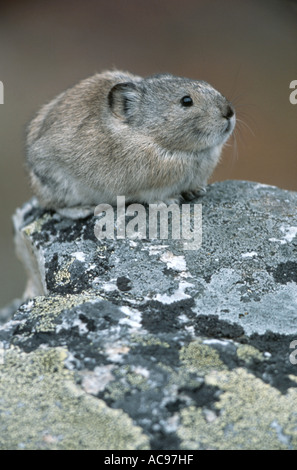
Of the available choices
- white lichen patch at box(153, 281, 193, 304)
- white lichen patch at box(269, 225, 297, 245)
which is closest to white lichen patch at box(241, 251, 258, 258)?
white lichen patch at box(269, 225, 297, 245)

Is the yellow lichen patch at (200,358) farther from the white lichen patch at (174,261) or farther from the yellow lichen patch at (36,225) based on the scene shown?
the yellow lichen patch at (36,225)

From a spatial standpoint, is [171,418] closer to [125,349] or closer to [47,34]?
[125,349]

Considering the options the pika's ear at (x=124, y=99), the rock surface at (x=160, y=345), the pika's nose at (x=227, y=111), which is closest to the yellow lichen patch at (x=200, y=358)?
the rock surface at (x=160, y=345)

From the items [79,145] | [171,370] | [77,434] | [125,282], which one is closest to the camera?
[77,434]

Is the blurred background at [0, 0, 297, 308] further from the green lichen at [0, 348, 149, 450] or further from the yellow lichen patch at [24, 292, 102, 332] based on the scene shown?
the green lichen at [0, 348, 149, 450]

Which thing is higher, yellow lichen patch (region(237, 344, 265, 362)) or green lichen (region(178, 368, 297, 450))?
yellow lichen patch (region(237, 344, 265, 362))

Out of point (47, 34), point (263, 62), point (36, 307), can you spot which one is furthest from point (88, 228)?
point (47, 34)

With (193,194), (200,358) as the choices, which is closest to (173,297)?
(200,358)

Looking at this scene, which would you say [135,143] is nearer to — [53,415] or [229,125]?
[229,125]
